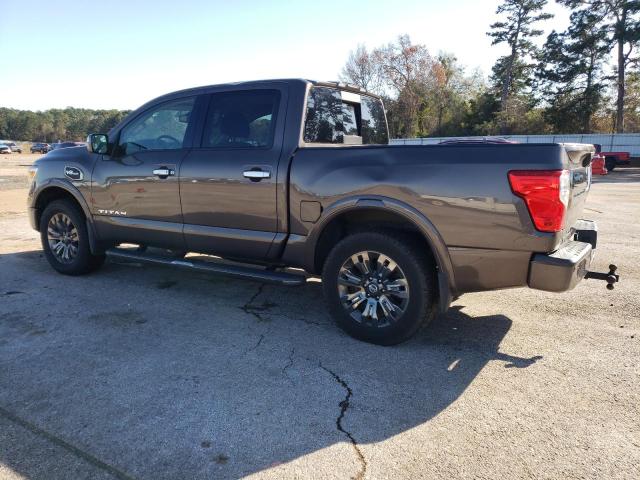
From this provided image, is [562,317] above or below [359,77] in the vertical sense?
below

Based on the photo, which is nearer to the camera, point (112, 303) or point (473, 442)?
point (473, 442)

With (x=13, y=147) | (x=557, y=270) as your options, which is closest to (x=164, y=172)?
(x=557, y=270)

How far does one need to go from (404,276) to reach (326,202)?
2.75 ft

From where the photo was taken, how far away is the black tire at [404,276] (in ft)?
11.6

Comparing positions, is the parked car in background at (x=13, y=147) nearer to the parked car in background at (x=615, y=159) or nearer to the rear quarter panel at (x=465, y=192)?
the parked car in background at (x=615, y=159)

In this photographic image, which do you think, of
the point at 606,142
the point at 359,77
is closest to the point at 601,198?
the point at 606,142

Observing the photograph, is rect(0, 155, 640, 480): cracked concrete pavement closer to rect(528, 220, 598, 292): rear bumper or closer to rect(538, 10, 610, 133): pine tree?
rect(528, 220, 598, 292): rear bumper

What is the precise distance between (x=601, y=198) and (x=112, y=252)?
13.8 m

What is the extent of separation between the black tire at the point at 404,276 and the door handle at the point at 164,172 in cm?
182

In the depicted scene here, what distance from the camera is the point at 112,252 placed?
5133 millimetres

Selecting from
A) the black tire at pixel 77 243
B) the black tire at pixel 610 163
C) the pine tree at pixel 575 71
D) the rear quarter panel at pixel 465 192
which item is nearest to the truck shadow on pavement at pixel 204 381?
the black tire at pixel 77 243

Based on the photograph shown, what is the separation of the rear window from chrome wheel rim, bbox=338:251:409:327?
3.97 feet

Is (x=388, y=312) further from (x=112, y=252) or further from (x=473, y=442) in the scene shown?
(x=112, y=252)

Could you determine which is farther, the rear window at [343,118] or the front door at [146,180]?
the front door at [146,180]
